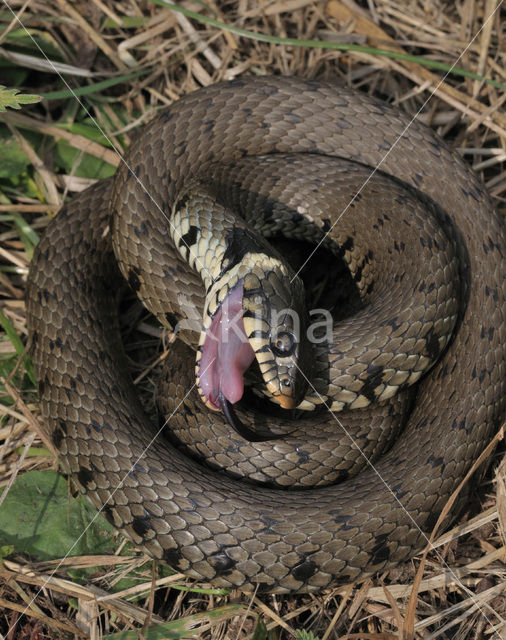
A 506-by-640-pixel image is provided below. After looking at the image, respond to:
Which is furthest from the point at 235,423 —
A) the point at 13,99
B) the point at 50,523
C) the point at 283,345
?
the point at 13,99

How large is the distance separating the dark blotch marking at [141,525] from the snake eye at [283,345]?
3.24 feet

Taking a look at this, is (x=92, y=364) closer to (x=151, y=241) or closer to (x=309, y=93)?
(x=151, y=241)

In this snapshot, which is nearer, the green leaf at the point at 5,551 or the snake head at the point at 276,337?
the snake head at the point at 276,337

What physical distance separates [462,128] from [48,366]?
10.9ft

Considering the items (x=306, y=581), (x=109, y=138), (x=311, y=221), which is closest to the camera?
(x=306, y=581)

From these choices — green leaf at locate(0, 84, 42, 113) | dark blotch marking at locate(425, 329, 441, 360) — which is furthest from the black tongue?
green leaf at locate(0, 84, 42, 113)

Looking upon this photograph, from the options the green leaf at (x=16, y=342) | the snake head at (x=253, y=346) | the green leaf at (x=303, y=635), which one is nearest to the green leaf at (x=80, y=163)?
the green leaf at (x=16, y=342)

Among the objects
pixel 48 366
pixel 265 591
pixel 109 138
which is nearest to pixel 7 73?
pixel 109 138

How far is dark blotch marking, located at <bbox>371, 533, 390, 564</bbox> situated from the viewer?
10.2ft

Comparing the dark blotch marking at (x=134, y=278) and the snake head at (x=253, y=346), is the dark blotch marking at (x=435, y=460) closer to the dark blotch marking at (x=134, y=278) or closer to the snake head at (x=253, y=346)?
the snake head at (x=253, y=346)

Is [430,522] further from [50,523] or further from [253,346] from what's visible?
[50,523]

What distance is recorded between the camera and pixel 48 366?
359 centimetres

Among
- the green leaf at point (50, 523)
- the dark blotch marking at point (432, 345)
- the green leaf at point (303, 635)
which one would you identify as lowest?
the green leaf at point (50, 523)

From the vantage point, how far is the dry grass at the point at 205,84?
3.30m
